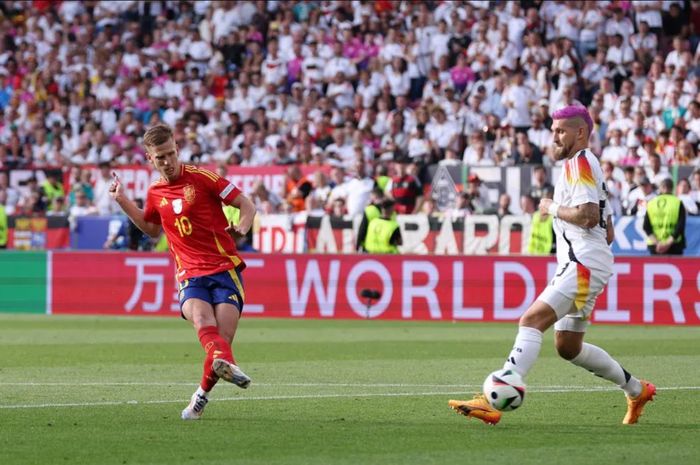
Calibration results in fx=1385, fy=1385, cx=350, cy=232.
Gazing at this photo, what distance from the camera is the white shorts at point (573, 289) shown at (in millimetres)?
8859

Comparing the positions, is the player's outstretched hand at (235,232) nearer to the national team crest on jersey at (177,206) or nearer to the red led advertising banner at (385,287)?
the national team crest on jersey at (177,206)

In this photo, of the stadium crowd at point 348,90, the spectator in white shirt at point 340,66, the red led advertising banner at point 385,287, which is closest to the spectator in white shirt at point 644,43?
the stadium crowd at point 348,90

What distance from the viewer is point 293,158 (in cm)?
2839

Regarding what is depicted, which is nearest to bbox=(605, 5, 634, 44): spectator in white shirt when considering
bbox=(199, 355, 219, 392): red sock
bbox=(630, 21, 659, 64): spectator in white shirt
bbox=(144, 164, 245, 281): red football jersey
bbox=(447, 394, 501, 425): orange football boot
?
bbox=(630, 21, 659, 64): spectator in white shirt

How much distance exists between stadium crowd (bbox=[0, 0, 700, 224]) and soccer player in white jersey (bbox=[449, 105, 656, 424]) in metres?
13.6

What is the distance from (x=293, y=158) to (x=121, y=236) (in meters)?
3.93

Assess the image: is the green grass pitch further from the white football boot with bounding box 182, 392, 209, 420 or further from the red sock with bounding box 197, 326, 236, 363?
the red sock with bounding box 197, 326, 236, 363

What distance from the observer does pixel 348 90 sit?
29969 millimetres

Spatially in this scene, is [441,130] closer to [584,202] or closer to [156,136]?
Result: [156,136]

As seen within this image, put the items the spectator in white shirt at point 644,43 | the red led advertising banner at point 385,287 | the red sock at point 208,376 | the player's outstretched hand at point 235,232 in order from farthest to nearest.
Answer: the spectator in white shirt at point 644,43 → the red led advertising banner at point 385,287 → the player's outstretched hand at point 235,232 → the red sock at point 208,376

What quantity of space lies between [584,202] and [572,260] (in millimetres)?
405

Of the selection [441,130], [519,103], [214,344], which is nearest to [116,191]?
[214,344]

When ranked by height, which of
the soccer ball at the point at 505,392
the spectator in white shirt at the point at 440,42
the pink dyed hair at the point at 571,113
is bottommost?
the soccer ball at the point at 505,392

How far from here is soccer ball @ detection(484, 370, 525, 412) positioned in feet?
28.3
